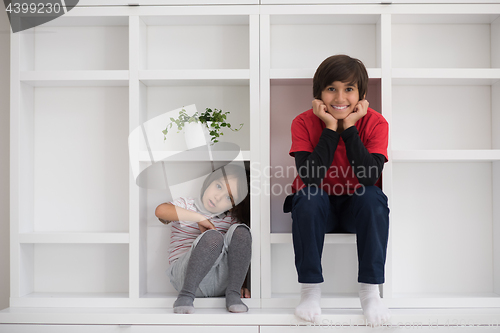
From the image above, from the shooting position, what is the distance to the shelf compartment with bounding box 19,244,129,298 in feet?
4.94

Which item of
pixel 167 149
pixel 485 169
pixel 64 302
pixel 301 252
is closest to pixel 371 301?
pixel 301 252

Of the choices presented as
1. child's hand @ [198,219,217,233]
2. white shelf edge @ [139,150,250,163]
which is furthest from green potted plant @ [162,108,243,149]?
child's hand @ [198,219,217,233]

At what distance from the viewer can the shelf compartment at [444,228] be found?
58.8 inches

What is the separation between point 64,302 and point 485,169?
1.64 meters

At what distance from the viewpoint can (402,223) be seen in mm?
1509

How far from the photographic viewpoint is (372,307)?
1.14 metres

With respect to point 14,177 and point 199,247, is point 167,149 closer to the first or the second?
point 199,247

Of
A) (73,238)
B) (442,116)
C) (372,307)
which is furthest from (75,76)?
(442,116)

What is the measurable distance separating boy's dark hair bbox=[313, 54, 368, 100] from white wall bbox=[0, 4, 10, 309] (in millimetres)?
1253

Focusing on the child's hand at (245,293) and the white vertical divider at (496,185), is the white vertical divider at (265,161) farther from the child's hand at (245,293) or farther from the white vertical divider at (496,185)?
the white vertical divider at (496,185)

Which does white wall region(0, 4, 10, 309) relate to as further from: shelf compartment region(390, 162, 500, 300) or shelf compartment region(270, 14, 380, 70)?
shelf compartment region(390, 162, 500, 300)

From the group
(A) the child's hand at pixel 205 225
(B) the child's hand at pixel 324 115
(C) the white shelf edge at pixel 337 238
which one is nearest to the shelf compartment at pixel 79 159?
(A) the child's hand at pixel 205 225

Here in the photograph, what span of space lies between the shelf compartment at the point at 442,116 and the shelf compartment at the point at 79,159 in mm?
1083

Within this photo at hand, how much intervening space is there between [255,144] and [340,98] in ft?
1.06
